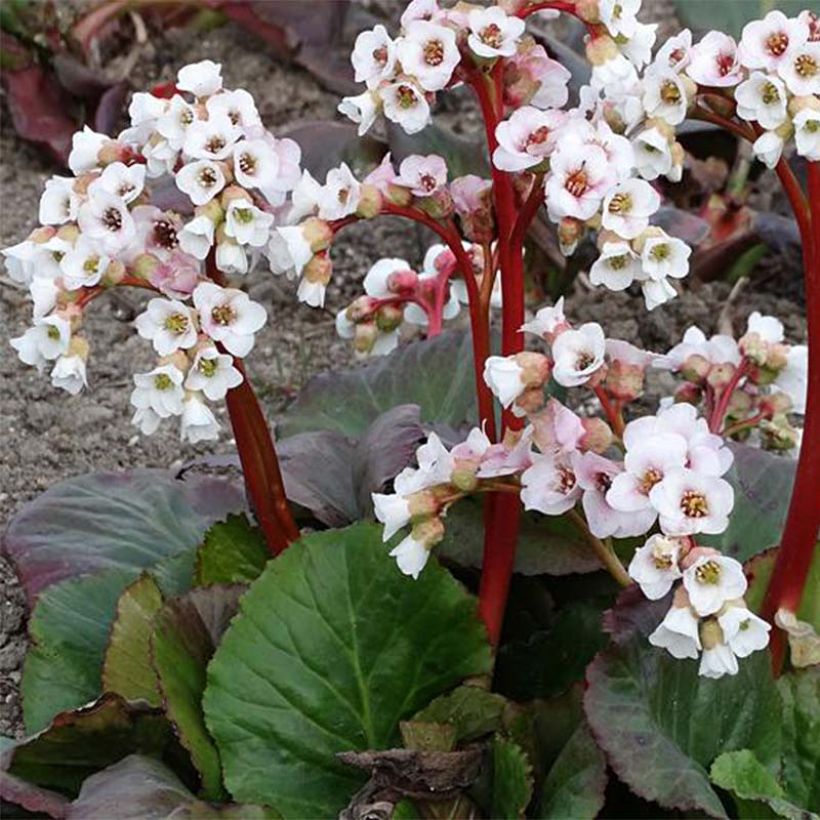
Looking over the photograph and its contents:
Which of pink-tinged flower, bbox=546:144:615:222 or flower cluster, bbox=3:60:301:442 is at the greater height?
pink-tinged flower, bbox=546:144:615:222

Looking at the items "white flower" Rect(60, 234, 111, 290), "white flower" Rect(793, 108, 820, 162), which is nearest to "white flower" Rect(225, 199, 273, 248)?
"white flower" Rect(60, 234, 111, 290)

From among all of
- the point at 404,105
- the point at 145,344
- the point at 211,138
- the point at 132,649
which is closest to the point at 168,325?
the point at 211,138

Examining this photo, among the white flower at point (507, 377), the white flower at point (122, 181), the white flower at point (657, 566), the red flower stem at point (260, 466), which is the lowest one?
the red flower stem at point (260, 466)

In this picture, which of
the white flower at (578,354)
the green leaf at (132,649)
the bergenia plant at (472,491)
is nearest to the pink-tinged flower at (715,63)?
the bergenia plant at (472,491)

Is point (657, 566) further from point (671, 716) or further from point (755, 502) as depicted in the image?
point (755, 502)

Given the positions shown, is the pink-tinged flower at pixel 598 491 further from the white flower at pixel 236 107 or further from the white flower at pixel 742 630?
the white flower at pixel 236 107

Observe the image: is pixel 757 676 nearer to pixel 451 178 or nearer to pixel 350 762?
pixel 350 762

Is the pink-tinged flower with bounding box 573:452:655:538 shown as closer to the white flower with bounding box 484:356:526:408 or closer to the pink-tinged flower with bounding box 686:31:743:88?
the white flower with bounding box 484:356:526:408
